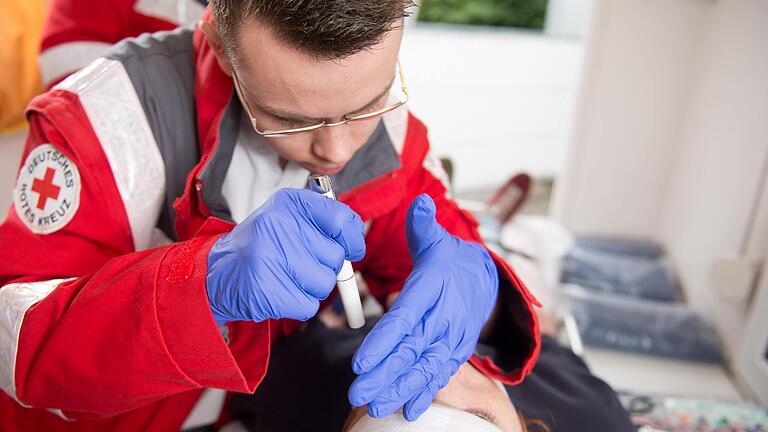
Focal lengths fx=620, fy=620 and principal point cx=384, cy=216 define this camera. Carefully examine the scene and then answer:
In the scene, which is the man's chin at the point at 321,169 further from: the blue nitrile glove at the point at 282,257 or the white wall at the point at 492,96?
the white wall at the point at 492,96

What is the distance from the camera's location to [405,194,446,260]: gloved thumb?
2.77 feet

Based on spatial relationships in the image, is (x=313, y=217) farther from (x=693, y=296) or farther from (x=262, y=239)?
(x=693, y=296)

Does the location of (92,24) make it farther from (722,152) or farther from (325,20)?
(722,152)

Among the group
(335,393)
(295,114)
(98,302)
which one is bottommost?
(335,393)

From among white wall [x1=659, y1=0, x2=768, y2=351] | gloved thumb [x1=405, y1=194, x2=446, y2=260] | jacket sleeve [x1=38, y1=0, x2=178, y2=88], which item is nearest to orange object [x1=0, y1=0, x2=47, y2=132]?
jacket sleeve [x1=38, y1=0, x2=178, y2=88]

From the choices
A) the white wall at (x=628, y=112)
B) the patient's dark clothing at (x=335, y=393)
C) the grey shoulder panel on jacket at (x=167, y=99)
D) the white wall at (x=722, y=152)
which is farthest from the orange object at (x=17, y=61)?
the white wall at (x=722, y=152)

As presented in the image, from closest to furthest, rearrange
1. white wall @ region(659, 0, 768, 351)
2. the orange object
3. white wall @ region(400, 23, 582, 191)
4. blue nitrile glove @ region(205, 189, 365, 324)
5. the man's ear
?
1. blue nitrile glove @ region(205, 189, 365, 324)
2. the man's ear
3. the orange object
4. white wall @ region(659, 0, 768, 351)
5. white wall @ region(400, 23, 582, 191)

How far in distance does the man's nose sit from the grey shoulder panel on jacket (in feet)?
0.88

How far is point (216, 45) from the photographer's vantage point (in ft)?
3.13

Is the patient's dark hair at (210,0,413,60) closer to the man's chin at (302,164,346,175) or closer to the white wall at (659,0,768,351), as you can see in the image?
the man's chin at (302,164,346,175)

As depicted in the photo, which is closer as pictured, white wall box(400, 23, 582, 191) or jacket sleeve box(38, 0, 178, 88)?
jacket sleeve box(38, 0, 178, 88)

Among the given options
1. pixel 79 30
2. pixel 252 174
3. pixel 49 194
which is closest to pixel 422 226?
pixel 252 174

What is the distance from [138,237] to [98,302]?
215mm

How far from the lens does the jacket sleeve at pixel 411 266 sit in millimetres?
965
